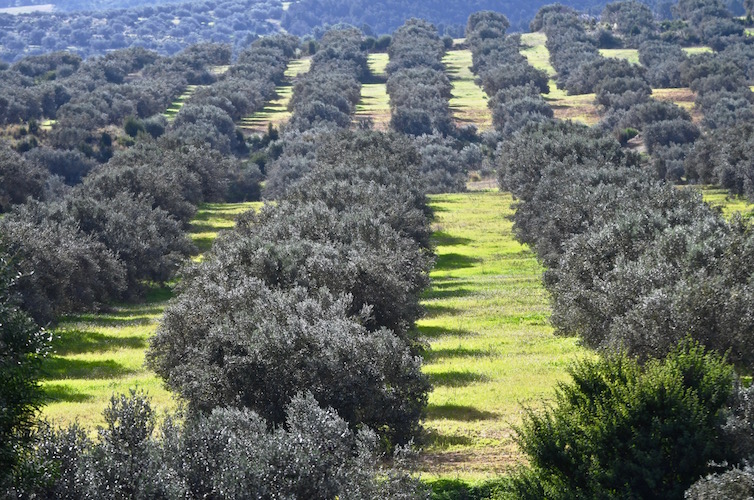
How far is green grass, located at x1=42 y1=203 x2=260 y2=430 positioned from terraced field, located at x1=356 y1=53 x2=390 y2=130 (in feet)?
237

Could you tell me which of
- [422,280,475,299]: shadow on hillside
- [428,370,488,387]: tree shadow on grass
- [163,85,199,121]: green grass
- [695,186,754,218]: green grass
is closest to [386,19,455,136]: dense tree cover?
[163,85,199,121]: green grass

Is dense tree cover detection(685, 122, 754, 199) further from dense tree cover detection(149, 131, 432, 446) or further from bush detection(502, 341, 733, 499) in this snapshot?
bush detection(502, 341, 733, 499)

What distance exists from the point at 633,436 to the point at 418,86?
11911 cm

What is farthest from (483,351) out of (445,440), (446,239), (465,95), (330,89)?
(465,95)

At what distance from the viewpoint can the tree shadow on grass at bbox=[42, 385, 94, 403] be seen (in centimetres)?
3428

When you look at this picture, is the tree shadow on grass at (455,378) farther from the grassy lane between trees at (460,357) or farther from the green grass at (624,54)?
the green grass at (624,54)

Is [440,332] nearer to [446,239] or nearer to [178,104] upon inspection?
[446,239]

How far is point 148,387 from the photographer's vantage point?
119ft

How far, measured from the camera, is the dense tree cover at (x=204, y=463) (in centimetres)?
1838

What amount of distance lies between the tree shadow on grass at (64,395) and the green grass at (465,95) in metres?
96.5

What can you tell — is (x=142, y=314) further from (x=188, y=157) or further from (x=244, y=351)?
(x=188, y=157)

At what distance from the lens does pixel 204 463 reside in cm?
1938

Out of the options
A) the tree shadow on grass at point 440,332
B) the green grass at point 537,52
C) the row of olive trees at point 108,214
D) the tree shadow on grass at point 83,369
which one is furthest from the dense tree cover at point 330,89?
the tree shadow on grass at point 83,369

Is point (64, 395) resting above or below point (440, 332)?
above
